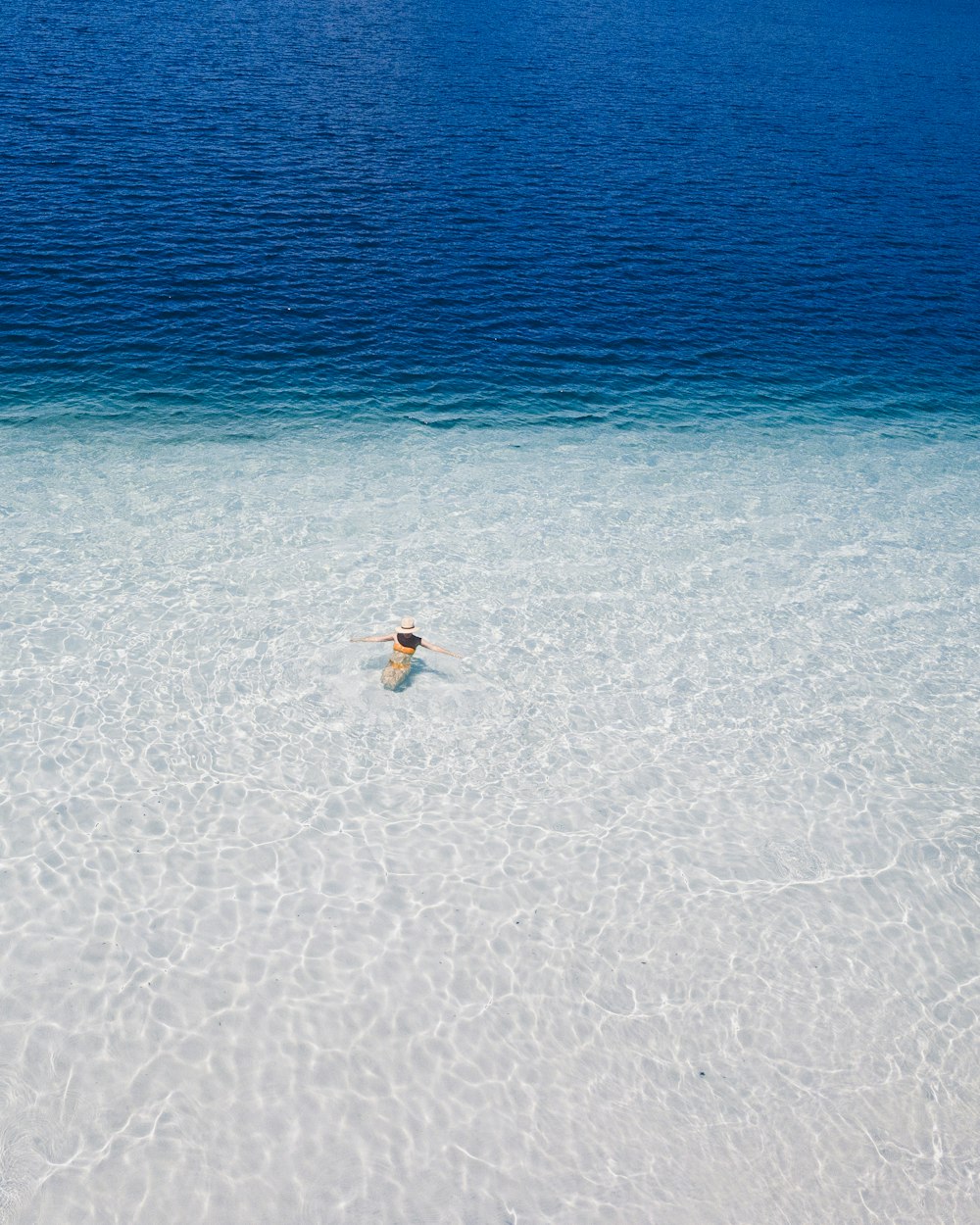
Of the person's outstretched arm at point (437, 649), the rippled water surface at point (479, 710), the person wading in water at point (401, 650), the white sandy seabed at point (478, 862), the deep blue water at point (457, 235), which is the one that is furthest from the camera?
the deep blue water at point (457, 235)

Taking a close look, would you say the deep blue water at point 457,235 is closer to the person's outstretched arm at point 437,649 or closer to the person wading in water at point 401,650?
the person's outstretched arm at point 437,649

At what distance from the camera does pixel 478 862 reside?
17.8 m

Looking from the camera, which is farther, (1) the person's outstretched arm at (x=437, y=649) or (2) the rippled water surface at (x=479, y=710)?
(1) the person's outstretched arm at (x=437, y=649)

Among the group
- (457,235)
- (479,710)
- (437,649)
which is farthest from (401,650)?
(457,235)

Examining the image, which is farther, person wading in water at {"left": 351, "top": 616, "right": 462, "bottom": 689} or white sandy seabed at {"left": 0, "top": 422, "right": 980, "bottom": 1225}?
person wading in water at {"left": 351, "top": 616, "right": 462, "bottom": 689}

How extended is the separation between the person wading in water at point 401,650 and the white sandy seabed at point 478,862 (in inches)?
21.7

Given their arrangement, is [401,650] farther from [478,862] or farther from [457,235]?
[457,235]

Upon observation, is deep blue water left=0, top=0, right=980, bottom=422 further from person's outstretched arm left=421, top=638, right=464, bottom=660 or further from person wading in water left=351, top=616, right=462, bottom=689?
person wading in water left=351, top=616, right=462, bottom=689

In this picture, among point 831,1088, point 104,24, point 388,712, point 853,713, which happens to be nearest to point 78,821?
point 388,712

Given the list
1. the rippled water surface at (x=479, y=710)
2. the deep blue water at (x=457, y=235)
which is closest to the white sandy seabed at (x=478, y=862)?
the rippled water surface at (x=479, y=710)

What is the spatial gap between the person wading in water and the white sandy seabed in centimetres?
55

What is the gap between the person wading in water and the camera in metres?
21.4

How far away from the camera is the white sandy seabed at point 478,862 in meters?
13.5

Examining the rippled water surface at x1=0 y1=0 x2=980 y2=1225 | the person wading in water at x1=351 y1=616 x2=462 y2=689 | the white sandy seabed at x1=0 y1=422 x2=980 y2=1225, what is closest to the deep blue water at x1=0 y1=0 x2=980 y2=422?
the rippled water surface at x1=0 y1=0 x2=980 y2=1225
